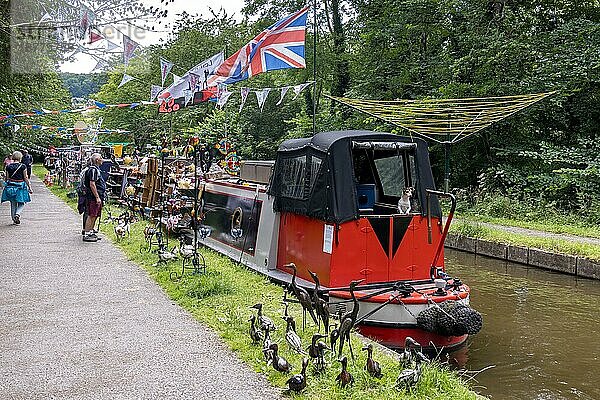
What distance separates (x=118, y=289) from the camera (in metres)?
9.20

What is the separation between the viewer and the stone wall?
13477 mm

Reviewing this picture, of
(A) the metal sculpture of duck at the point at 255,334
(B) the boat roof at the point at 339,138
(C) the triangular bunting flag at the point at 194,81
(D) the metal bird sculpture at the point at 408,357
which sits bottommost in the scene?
(A) the metal sculpture of duck at the point at 255,334

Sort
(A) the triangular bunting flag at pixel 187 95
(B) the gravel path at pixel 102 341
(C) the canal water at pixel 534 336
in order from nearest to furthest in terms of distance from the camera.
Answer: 1. (B) the gravel path at pixel 102 341
2. (C) the canal water at pixel 534 336
3. (A) the triangular bunting flag at pixel 187 95

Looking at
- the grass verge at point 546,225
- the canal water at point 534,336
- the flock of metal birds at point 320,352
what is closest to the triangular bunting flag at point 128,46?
the canal water at point 534,336

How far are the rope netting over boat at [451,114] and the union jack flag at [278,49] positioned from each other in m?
3.05

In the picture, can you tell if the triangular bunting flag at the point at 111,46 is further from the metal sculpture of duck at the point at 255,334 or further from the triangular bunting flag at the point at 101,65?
the metal sculpture of duck at the point at 255,334

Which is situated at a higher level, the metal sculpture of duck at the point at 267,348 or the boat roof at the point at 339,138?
the boat roof at the point at 339,138

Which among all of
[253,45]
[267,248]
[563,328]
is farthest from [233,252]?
[563,328]

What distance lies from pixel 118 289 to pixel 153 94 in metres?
11.1

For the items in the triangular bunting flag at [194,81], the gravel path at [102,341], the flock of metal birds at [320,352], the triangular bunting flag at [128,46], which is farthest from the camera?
the triangular bunting flag at [194,81]

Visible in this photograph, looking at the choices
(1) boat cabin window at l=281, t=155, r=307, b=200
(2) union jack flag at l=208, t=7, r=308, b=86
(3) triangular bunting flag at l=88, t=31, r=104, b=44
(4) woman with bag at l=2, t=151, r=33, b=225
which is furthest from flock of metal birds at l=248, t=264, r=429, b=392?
(4) woman with bag at l=2, t=151, r=33, b=225

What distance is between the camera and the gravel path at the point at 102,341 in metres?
5.42

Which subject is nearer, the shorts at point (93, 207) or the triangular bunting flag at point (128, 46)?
the triangular bunting flag at point (128, 46)

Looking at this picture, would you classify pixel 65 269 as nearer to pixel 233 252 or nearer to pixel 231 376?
pixel 233 252
